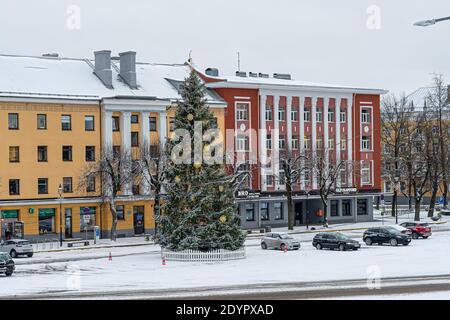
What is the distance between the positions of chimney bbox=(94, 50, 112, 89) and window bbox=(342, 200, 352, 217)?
29037 millimetres

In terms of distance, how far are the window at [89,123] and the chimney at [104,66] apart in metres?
4.17

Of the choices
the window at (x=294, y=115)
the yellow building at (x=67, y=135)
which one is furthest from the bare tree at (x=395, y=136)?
the yellow building at (x=67, y=135)

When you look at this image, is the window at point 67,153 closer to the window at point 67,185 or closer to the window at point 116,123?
the window at point 67,185

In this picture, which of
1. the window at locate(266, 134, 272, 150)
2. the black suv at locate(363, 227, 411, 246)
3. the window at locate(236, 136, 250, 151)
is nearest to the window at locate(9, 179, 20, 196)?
the window at locate(236, 136, 250, 151)

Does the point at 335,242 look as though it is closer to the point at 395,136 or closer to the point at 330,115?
the point at 330,115

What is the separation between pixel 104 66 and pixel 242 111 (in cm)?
1468

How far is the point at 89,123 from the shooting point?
76500mm

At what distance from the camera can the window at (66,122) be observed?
74938 millimetres

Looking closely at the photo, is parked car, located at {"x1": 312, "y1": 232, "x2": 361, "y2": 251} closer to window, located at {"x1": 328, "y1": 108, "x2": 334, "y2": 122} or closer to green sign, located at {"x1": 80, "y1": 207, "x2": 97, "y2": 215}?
green sign, located at {"x1": 80, "y1": 207, "x2": 97, "y2": 215}

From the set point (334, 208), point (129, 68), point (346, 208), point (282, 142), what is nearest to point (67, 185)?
point (129, 68)

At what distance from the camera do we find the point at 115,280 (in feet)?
137

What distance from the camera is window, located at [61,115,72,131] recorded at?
246 ft

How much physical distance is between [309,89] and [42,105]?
28914 millimetres
